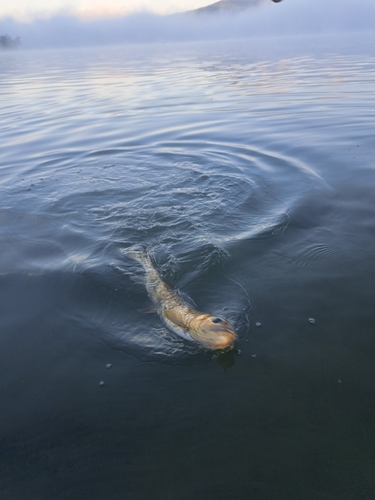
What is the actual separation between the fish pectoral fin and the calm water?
0.17 m

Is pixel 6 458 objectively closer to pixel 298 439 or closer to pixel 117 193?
pixel 298 439

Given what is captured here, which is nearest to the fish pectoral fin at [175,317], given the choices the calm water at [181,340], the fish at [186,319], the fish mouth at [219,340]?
the fish at [186,319]

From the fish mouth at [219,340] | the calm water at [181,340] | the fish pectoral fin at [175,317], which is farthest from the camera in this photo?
the fish pectoral fin at [175,317]

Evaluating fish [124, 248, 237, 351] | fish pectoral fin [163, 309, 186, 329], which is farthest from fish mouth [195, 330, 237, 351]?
fish pectoral fin [163, 309, 186, 329]

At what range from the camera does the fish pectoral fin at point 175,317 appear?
4.43 m

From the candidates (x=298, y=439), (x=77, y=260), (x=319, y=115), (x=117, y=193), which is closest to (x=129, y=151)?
(x=117, y=193)

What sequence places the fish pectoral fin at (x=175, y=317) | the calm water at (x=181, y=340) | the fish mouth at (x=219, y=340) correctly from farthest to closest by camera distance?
the fish pectoral fin at (x=175, y=317) < the fish mouth at (x=219, y=340) < the calm water at (x=181, y=340)

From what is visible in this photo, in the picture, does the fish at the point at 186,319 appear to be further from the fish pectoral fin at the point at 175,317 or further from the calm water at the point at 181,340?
the calm water at the point at 181,340

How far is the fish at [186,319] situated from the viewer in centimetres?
404

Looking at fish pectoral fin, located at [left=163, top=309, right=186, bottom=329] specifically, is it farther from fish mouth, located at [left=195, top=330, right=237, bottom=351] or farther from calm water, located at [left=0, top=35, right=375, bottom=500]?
fish mouth, located at [left=195, top=330, right=237, bottom=351]

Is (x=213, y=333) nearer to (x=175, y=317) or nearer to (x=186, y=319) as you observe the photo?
(x=186, y=319)

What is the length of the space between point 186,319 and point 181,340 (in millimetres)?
257

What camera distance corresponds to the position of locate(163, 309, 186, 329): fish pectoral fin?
4.43 metres

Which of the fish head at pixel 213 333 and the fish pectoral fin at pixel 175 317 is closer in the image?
the fish head at pixel 213 333
